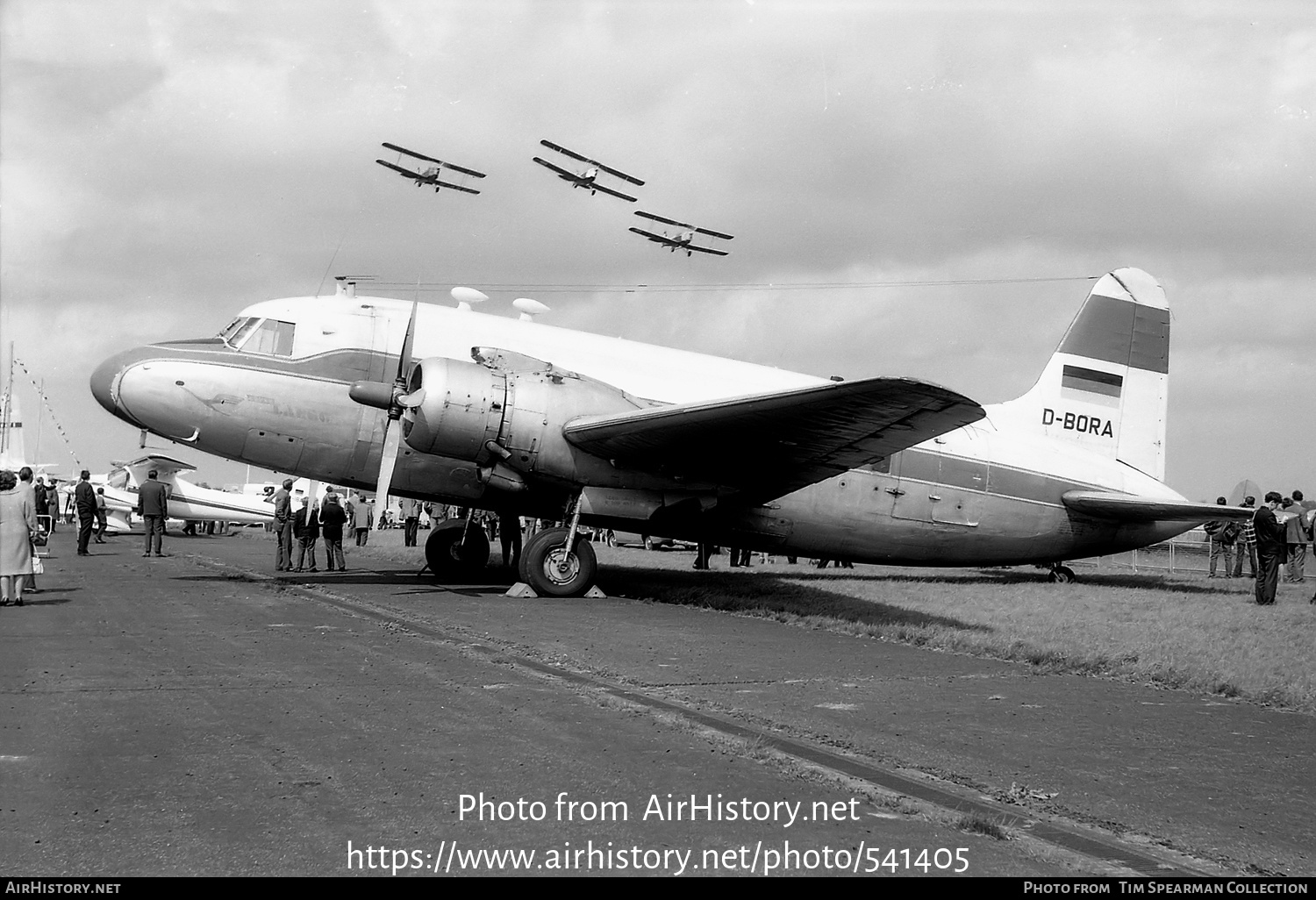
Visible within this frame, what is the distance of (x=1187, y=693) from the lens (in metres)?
8.74

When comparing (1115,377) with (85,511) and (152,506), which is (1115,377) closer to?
(152,506)

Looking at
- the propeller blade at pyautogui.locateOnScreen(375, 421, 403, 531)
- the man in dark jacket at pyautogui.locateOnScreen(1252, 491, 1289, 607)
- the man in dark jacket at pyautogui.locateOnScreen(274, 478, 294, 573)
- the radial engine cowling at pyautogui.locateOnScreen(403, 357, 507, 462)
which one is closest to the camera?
the radial engine cowling at pyautogui.locateOnScreen(403, 357, 507, 462)

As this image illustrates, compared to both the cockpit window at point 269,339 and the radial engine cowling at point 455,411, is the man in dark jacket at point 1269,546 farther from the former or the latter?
the cockpit window at point 269,339

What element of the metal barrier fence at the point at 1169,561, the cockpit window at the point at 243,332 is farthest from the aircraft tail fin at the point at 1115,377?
the cockpit window at the point at 243,332

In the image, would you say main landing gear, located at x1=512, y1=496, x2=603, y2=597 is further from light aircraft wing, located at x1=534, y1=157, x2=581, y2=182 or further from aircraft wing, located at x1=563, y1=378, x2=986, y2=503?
light aircraft wing, located at x1=534, y1=157, x2=581, y2=182

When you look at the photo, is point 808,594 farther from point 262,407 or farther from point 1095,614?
point 262,407

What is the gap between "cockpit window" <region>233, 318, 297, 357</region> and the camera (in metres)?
15.8

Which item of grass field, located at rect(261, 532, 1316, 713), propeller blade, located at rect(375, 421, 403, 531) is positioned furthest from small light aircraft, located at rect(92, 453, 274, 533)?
propeller blade, located at rect(375, 421, 403, 531)

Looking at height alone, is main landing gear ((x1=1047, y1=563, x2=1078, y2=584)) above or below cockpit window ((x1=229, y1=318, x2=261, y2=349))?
below

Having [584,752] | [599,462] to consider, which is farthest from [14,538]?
[584,752]

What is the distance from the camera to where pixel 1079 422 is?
2008cm

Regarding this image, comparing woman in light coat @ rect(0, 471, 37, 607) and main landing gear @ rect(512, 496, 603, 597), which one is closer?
woman in light coat @ rect(0, 471, 37, 607)

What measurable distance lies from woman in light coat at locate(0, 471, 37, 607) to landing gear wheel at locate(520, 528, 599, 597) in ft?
19.6

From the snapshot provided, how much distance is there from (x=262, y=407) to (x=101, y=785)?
36.2ft
